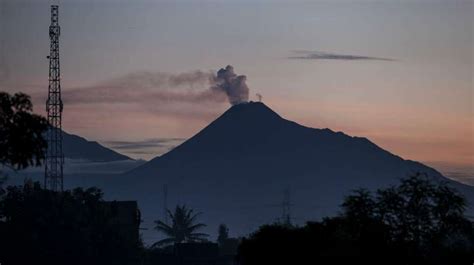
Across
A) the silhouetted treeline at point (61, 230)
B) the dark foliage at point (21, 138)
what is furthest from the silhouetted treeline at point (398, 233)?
the silhouetted treeline at point (61, 230)

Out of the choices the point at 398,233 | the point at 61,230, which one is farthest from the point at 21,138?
the point at 61,230

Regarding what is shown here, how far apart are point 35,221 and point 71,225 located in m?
3.07

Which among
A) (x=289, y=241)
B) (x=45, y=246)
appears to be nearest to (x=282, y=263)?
(x=289, y=241)

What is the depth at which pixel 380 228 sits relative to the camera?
65.8 meters

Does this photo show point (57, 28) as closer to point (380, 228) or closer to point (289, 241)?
point (289, 241)

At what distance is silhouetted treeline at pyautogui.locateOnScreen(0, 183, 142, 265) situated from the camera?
373 feet

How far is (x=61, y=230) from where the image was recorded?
Result: 401ft

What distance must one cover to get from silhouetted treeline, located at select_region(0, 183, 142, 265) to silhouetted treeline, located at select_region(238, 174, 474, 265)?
42.2m

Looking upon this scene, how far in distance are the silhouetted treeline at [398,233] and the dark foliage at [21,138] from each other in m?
28.4

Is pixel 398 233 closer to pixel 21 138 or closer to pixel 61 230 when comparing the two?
pixel 21 138

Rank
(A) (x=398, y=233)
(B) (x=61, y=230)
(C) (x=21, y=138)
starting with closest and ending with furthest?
(C) (x=21, y=138) → (A) (x=398, y=233) → (B) (x=61, y=230)

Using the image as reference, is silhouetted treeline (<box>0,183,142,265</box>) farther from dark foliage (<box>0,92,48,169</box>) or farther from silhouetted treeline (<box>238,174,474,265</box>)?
dark foliage (<box>0,92,48,169</box>)

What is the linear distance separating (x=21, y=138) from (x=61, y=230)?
8771 cm

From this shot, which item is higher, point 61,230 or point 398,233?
point 61,230
